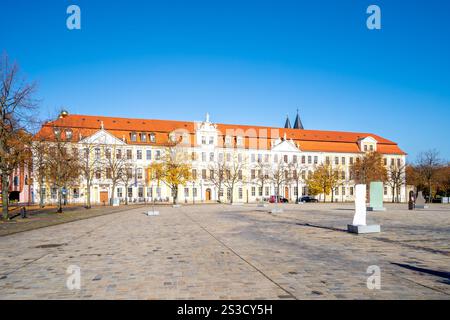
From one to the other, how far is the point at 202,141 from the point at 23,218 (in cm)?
4732

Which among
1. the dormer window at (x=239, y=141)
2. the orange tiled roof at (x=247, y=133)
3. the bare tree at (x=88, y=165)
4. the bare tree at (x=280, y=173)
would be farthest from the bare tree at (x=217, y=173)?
the bare tree at (x=88, y=165)

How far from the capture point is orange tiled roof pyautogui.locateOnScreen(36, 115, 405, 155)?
6819 centimetres

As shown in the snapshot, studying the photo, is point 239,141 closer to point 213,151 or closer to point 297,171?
point 213,151

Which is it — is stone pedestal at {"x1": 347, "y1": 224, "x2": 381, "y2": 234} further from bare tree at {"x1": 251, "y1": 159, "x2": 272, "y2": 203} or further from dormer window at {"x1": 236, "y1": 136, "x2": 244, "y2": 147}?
dormer window at {"x1": 236, "y1": 136, "x2": 244, "y2": 147}

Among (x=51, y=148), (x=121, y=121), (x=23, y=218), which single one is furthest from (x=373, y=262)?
(x=121, y=121)

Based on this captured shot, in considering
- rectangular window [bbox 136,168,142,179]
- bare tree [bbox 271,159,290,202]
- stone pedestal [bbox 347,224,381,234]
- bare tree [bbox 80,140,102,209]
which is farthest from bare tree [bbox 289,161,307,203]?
stone pedestal [bbox 347,224,381,234]

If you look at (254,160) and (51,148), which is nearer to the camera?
(51,148)

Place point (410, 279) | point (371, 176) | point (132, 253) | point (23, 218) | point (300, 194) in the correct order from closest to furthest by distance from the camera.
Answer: point (410, 279)
point (132, 253)
point (23, 218)
point (371, 176)
point (300, 194)

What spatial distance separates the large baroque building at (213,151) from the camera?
64.8m

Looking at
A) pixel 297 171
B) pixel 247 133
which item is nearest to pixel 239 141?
pixel 247 133

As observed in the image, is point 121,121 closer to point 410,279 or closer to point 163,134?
point 163,134

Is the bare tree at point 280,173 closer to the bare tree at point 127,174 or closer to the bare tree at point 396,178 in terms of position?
the bare tree at point 396,178

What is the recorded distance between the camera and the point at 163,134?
70.9 metres

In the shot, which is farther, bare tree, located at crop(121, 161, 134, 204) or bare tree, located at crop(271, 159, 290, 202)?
bare tree, located at crop(271, 159, 290, 202)
